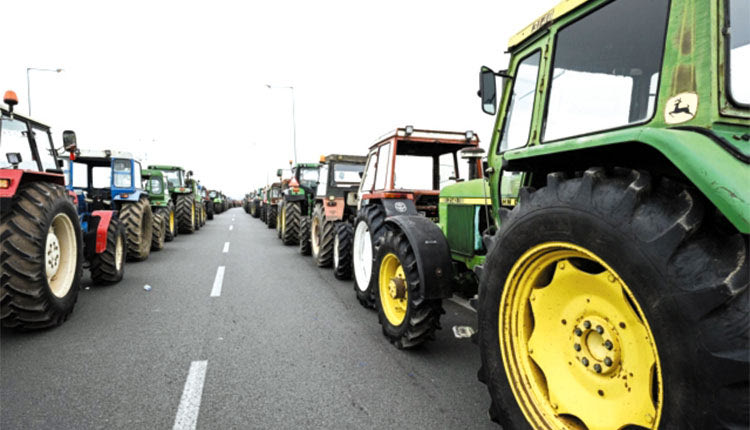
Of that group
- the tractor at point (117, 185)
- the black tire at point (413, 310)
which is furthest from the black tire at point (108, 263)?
the black tire at point (413, 310)

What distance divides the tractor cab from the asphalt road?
1.49 meters

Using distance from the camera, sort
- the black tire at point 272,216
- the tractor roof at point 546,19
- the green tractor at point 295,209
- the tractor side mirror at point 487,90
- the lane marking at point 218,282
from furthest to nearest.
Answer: the black tire at point 272,216
the green tractor at point 295,209
the lane marking at point 218,282
the tractor side mirror at point 487,90
the tractor roof at point 546,19

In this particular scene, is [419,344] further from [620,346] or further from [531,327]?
[620,346]

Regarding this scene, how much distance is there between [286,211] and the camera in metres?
12.0

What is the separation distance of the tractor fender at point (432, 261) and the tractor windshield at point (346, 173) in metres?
5.46

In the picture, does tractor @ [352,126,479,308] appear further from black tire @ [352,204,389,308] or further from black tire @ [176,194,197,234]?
black tire @ [176,194,197,234]

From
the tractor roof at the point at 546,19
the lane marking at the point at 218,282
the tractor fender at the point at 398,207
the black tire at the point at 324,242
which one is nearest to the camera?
the tractor roof at the point at 546,19

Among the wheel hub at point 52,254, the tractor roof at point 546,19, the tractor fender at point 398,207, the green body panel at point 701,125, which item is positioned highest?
the tractor roof at point 546,19

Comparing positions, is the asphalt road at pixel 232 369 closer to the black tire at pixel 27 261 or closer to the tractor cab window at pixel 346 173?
the black tire at pixel 27 261

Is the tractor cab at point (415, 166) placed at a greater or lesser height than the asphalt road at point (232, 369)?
greater

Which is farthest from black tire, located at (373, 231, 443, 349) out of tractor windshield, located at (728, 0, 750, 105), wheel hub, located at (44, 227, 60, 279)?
wheel hub, located at (44, 227, 60, 279)

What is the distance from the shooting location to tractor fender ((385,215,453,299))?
3.57 meters

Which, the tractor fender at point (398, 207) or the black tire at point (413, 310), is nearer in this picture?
the black tire at point (413, 310)

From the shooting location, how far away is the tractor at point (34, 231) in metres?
3.98
